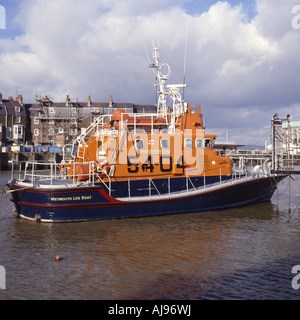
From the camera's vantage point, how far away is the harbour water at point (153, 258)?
6.97 metres

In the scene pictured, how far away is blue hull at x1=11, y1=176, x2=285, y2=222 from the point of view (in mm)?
12641

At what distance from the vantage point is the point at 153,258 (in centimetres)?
893

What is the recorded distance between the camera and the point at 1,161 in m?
48.2

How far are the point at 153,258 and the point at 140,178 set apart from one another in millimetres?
5711

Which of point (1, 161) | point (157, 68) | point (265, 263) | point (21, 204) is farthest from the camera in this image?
point (1, 161)

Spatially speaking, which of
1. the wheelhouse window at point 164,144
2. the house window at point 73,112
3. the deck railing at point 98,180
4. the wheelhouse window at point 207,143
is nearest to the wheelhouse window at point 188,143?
the wheelhouse window at point 207,143

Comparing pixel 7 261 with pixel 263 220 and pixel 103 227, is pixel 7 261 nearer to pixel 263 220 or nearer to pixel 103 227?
pixel 103 227

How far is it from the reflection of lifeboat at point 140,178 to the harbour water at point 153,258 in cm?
70

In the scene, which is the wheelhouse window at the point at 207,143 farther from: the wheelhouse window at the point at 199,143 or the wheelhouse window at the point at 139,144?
the wheelhouse window at the point at 139,144

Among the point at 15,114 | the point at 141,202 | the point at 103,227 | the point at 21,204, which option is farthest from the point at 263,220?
the point at 15,114

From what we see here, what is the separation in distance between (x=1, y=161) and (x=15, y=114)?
18.8 metres

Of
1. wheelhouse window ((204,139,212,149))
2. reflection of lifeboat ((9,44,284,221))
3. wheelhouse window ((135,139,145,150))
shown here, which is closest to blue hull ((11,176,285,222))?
reflection of lifeboat ((9,44,284,221))
